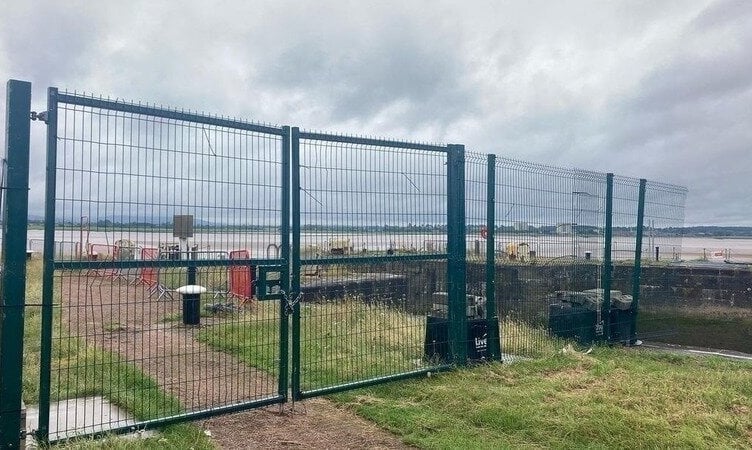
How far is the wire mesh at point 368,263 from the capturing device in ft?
17.4

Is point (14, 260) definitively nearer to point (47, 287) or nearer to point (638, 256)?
point (47, 287)

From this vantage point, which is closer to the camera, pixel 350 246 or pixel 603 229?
pixel 350 246

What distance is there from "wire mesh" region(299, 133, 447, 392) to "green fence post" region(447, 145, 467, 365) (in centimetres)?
9

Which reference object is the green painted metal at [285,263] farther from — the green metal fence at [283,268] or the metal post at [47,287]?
the metal post at [47,287]

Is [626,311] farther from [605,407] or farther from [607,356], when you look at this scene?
[605,407]

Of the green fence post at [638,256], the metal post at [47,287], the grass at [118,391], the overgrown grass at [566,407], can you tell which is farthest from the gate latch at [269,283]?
the green fence post at [638,256]

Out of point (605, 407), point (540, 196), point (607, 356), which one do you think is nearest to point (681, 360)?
point (607, 356)

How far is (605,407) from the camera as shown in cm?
491

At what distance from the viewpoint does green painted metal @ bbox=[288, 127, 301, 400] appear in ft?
16.7

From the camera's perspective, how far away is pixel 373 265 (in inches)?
226

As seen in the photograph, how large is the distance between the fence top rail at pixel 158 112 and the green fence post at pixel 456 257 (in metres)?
2.20

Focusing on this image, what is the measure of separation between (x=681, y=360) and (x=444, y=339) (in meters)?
3.59

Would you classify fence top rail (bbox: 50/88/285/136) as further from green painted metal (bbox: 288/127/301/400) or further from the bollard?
the bollard

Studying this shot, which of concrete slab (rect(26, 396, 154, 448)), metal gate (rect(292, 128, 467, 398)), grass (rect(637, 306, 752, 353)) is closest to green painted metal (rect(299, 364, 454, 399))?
metal gate (rect(292, 128, 467, 398))
